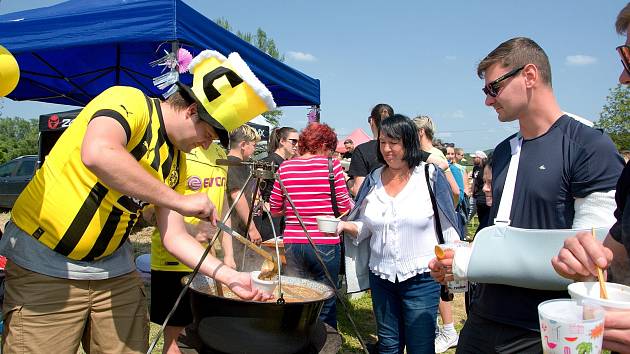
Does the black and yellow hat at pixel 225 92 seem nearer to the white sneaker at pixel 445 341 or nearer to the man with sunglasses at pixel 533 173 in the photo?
the man with sunglasses at pixel 533 173

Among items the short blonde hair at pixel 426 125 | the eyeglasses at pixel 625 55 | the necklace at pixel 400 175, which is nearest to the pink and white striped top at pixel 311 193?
the necklace at pixel 400 175

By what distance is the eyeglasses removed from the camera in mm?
1188

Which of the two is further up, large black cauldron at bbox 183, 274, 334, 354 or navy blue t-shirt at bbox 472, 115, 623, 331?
navy blue t-shirt at bbox 472, 115, 623, 331

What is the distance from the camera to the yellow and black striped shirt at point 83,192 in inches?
63.0

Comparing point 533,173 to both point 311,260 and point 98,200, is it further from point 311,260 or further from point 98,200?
point 311,260

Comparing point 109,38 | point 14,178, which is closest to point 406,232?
point 109,38

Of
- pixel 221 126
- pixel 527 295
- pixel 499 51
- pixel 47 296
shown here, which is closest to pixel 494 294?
pixel 527 295

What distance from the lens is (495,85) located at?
174cm

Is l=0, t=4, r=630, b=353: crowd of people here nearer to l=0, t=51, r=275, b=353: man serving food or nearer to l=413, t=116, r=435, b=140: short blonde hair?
l=0, t=51, r=275, b=353: man serving food

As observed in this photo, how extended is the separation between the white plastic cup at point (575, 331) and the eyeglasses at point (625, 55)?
2.21 ft

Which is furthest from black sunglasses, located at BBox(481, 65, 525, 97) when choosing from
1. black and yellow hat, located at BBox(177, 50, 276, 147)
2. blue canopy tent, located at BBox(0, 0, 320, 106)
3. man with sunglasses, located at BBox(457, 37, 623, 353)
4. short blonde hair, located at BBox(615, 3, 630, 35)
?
blue canopy tent, located at BBox(0, 0, 320, 106)

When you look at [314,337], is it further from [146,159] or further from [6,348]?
[6,348]

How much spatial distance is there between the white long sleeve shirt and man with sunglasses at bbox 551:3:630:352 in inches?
56.2

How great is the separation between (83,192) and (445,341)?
3.25m
